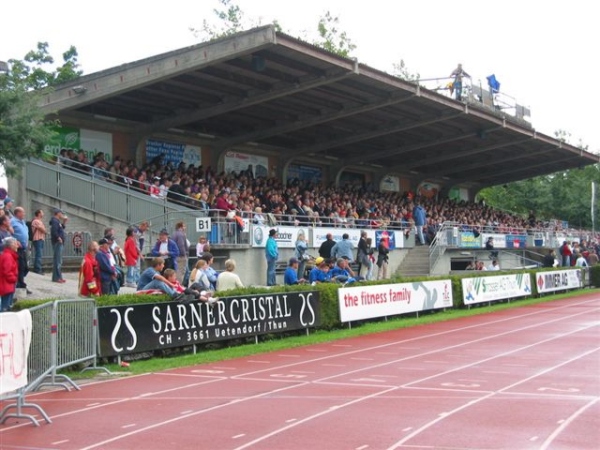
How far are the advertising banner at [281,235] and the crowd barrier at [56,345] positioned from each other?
13.7m

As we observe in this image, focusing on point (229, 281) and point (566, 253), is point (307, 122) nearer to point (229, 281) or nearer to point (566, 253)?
point (229, 281)

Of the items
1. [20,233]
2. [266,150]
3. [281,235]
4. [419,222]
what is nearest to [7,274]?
[20,233]

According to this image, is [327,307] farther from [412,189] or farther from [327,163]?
[412,189]

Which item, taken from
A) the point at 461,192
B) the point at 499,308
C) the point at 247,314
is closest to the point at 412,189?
the point at 461,192

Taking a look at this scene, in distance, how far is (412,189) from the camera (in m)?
54.1

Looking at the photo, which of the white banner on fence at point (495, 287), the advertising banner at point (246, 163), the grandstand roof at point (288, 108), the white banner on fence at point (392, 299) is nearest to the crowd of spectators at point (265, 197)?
the advertising banner at point (246, 163)

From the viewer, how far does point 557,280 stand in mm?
36844

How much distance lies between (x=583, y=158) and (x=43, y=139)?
43897 millimetres

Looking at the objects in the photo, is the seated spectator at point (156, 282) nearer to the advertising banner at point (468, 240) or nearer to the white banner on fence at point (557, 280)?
the white banner on fence at point (557, 280)

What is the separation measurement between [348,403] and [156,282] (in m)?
6.80

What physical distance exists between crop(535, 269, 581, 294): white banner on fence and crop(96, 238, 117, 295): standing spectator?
22.4 metres

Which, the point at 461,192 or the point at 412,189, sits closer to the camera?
the point at 412,189

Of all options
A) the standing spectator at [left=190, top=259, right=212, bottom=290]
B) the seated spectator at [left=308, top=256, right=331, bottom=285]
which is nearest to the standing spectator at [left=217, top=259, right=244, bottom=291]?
the standing spectator at [left=190, top=259, right=212, bottom=290]

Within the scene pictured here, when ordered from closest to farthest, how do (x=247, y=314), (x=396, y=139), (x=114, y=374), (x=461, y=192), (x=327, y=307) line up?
(x=114, y=374) → (x=247, y=314) → (x=327, y=307) → (x=396, y=139) → (x=461, y=192)
